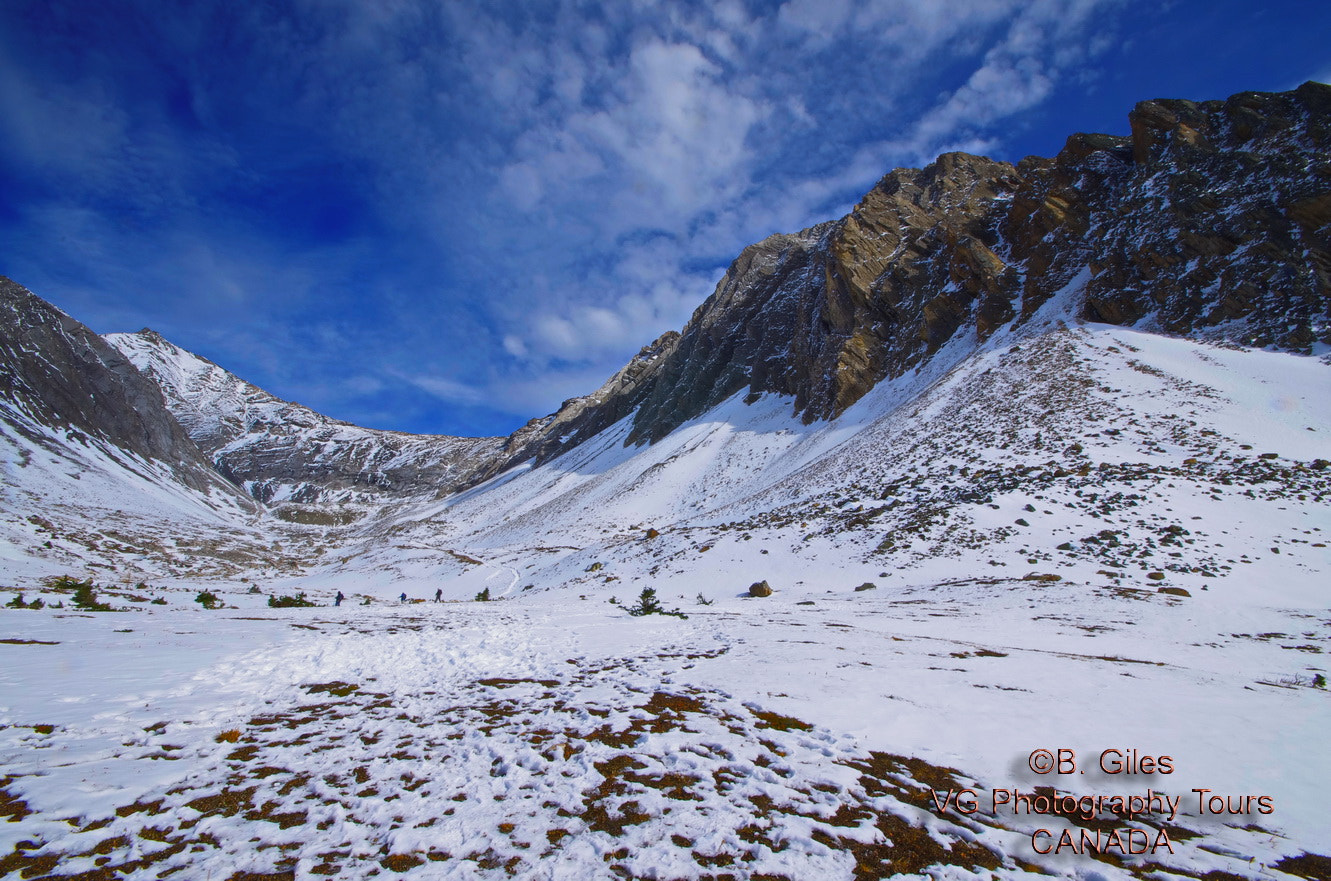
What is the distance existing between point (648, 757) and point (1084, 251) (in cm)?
5887

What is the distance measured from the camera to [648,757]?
235 inches

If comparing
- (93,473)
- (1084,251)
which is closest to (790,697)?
(1084,251)

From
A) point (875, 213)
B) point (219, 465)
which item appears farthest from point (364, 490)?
point (875, 213)

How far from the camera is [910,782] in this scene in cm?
536

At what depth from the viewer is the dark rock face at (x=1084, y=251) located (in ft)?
113

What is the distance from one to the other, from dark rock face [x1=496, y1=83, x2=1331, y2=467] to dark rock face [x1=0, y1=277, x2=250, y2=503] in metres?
82.0

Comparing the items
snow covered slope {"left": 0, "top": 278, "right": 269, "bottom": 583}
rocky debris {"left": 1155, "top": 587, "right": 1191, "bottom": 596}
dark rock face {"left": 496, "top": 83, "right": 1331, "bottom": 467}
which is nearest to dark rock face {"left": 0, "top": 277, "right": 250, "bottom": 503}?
snow covered slope {"left": 0, "top": 278, "right": 269, "bottom": 583}

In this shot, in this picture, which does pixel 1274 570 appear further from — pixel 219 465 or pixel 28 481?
pixel 219 465

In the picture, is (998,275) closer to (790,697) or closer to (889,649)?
(889,649)

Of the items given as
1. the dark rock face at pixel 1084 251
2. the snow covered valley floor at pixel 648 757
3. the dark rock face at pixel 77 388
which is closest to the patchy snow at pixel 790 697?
the snow covered valley floor at pixel 648 757

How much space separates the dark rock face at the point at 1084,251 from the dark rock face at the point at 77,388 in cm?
8195

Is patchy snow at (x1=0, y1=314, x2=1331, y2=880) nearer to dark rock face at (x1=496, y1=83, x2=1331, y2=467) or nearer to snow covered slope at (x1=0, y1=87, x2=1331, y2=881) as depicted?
snow covered slope at (x1=0, y1=87, x2=1331, y2=881)

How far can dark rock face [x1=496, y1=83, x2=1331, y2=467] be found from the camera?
34.6 m

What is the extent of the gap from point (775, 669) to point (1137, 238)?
170 ft
